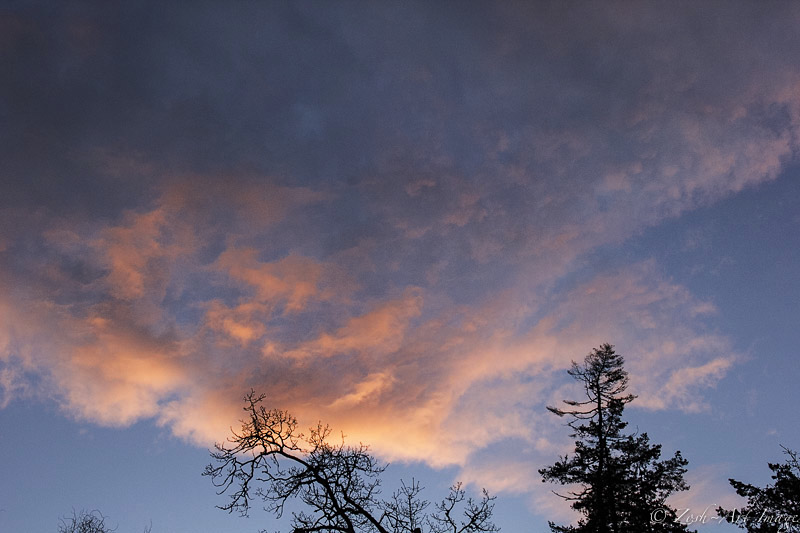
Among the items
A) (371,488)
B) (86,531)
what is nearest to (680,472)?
(371,488)

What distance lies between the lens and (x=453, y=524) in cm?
1711

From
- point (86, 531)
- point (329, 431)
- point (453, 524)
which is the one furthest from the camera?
point (86, 531)

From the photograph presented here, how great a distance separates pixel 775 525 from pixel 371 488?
23819 mm

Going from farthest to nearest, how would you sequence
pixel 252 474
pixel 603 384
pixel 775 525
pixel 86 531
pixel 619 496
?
pixel 86 531, pixel 603 384, pixel 619 496, pixel 775 525, pixel 252 474

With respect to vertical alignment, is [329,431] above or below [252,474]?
above

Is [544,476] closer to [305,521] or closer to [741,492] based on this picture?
[741,492]

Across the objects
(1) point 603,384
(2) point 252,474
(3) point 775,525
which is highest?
(1) point 603,384

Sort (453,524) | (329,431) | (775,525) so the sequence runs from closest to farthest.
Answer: (329,431), (453,524), (775,525)

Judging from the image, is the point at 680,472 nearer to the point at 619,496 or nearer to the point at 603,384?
the point at 619,496

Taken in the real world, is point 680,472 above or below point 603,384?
below

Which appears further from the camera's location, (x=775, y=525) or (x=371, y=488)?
(x=775, y=525)

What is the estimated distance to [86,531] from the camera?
33031mm

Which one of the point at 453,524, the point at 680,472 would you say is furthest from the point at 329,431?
the point at 680,472

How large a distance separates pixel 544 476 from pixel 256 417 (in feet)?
71.8
